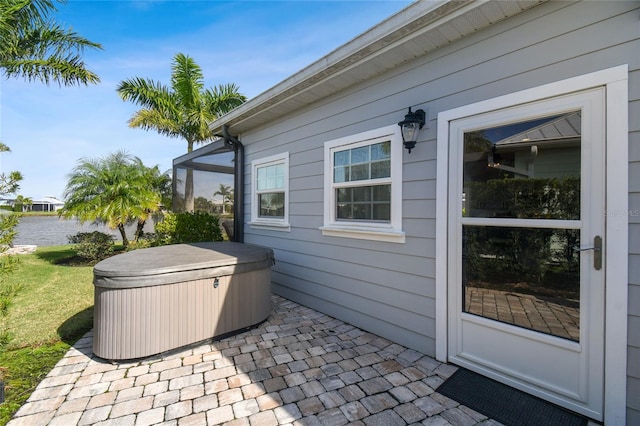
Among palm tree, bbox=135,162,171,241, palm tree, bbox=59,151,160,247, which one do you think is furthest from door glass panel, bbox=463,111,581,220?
palm tree, bbox=135,162,171,241

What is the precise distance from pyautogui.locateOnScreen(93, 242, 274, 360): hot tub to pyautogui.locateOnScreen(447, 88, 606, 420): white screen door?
213 cm

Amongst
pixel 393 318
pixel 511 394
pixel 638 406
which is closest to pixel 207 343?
pixel 393 318

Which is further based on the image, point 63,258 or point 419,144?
point 63,258

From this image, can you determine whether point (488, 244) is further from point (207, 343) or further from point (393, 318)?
point (207, 343)

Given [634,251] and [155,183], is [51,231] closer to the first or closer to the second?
[155,183]

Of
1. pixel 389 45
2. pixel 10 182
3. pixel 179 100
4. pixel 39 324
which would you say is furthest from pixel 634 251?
pixel 179 100

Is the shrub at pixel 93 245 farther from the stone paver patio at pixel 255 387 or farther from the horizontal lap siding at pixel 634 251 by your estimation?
the horizontal lap siding at pixel 634 251

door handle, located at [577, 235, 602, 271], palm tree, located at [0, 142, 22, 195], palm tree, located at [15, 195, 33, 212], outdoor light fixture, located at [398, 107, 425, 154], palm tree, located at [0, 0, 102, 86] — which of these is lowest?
door handle, located at [577, 235, 602, 271]

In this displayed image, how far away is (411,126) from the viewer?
2637mm

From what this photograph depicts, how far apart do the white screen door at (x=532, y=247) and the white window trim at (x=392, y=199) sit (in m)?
0.53

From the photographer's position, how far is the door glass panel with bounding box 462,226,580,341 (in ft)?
6.24

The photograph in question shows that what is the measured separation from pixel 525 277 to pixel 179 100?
40.9 ft

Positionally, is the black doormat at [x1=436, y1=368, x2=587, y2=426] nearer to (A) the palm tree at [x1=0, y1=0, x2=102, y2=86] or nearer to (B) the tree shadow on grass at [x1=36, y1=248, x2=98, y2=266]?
(B) the tree shadow on grass at [x1=36, y1=248, x2=98, y2=266]

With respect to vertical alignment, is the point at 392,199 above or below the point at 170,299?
above
